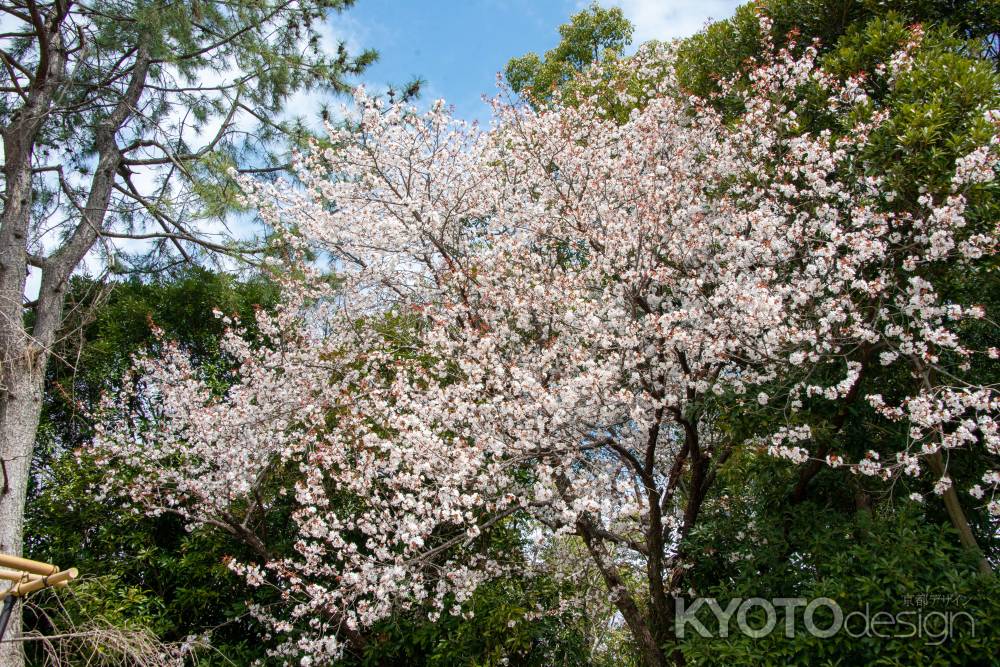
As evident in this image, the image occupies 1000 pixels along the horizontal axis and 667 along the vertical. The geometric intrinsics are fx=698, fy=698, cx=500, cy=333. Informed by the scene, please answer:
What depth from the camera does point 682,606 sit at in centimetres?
557

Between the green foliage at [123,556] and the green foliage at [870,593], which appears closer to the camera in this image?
the green foliage at [870,593]

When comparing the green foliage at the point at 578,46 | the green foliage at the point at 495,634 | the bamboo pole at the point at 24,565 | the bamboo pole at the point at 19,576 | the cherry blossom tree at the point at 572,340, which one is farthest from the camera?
the green foliage at the point at 578,46

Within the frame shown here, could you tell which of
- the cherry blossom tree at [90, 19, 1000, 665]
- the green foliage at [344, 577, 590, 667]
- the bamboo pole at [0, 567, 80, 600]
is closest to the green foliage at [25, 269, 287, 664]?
the cherry blossom tree at [90, 19, 1000, 665]

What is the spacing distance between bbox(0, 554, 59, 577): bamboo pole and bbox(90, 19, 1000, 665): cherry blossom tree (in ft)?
8.12

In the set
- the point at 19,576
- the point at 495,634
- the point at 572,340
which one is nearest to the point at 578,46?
the point at 572,340

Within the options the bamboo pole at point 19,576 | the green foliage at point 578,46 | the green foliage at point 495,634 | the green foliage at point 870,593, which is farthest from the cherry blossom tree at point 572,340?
the green foliage at point 578,46

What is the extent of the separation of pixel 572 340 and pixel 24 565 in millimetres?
4201

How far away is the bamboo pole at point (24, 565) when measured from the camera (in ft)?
8.51

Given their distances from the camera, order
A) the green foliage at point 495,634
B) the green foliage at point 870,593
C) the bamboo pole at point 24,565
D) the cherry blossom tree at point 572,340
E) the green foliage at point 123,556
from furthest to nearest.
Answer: the green foliage at point 123,556
the green foliage at point 495,634
the cherry blossom tree at point 572,340
the green foliage at point 870,593
the bamboo pole at point 24,565

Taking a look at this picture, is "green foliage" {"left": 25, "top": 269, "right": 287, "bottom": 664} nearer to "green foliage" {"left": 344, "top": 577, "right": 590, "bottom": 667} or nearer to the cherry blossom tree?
the cherry blossom tree

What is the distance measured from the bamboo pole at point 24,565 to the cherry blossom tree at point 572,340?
247 cm

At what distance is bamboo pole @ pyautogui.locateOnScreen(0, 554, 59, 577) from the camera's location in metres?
2.59

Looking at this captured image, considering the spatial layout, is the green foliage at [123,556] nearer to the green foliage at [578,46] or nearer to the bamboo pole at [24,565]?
the bamboo pole at [24,565]

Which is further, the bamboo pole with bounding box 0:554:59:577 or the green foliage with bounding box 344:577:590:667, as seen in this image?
the green foliage with bounding box 344:577:590:667
